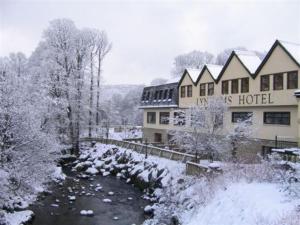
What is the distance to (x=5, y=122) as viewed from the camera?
17656mm

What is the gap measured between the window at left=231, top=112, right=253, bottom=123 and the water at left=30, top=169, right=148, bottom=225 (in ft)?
36.1

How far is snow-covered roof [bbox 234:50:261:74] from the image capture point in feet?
95.4

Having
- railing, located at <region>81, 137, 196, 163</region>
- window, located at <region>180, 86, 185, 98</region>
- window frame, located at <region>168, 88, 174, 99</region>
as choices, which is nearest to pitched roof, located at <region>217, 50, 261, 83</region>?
window, located at <region>180, 86, 185, 98</region>

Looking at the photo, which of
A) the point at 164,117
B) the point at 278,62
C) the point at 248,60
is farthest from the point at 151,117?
the point at 278,62

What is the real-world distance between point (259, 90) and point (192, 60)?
1711 inches

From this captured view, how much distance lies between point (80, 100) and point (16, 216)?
21381 mm

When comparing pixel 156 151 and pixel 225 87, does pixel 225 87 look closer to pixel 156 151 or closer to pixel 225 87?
pixel 225 87

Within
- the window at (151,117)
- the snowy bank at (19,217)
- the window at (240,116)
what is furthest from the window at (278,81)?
the window at (151,117)

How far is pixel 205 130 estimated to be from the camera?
2662 cm

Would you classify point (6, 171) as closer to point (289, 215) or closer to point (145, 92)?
point (289, 215)

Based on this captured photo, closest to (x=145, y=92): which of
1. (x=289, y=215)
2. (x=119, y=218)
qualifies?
(x=119, y=218)

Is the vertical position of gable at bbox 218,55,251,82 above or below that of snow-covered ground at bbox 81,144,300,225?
above

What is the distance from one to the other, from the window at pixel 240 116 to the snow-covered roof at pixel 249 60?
3.68 m

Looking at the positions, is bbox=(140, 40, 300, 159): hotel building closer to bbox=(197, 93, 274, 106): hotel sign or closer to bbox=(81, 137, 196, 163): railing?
bbox=(197, 93, 274, 106): hotel sign
